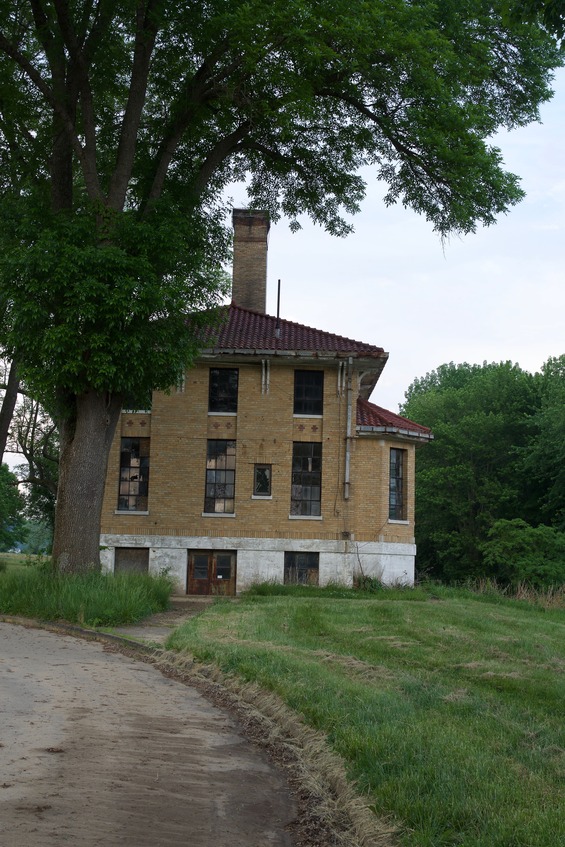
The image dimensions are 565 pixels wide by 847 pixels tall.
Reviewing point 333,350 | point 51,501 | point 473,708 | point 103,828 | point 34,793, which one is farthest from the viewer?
point 51,501

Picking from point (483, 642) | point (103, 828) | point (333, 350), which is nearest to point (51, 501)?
point (333, 350)

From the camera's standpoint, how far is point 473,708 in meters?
8.30

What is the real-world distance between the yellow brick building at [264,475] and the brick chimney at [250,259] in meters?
3.32

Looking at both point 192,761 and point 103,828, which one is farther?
point 192,761

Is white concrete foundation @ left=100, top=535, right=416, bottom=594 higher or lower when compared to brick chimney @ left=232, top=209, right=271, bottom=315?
lower

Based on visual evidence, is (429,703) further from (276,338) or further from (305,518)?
(276,338)

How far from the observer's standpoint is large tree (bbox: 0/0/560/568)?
18.1 m

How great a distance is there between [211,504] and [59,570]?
1110 centimetres

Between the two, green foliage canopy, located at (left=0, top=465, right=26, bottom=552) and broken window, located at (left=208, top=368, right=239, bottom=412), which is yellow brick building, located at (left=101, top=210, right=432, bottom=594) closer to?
broken window, located at (left=208, top=368, right=239, bottom=412)

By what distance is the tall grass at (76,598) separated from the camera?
1630 centimetres

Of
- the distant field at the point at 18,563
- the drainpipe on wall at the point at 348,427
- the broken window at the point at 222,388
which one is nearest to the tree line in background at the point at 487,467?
the drainpipe on wall at the point at 348,427

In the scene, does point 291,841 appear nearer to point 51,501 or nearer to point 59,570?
point 59,570

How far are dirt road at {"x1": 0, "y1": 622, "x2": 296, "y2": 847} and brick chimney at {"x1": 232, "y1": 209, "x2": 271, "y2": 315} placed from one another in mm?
24423

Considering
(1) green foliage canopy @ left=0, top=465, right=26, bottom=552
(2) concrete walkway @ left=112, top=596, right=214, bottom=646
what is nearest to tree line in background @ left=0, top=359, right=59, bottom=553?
(1) green foliage canopy @ left=0, top=465, right=26, bottom=552
